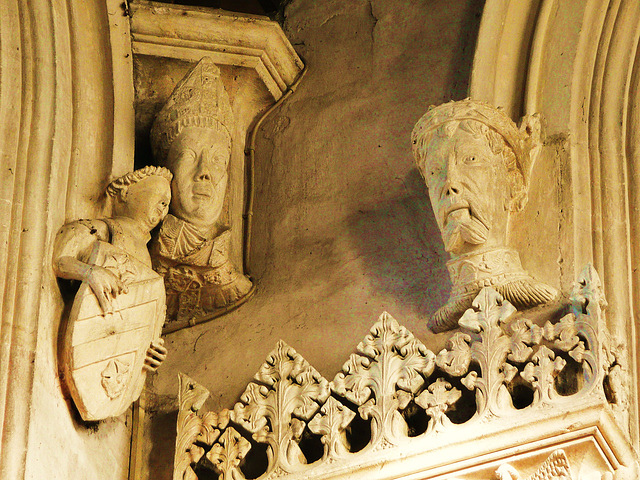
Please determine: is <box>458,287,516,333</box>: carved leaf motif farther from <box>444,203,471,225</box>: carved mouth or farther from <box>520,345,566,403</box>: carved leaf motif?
<box>444,203,471,225</box>: carved mouth

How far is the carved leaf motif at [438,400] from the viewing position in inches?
155

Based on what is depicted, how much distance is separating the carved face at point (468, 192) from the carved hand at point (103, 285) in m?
1.00

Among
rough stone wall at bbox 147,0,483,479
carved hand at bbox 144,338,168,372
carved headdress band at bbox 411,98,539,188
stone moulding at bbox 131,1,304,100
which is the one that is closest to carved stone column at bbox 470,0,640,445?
carved headdress band at bbox 411,98,539,188

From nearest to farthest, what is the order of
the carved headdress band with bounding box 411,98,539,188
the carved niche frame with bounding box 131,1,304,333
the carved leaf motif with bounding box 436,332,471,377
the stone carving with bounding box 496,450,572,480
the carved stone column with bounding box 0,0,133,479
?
the stone carving with bounding box 496,450,572,480, the carved stone column with bounding box 0,0,133,479, the carved leaf motif with bounding box 436,332,471,377, the carved headdress band with bounding box 411,98,539,188, the carved niche frame with bounding box 131,1,304,333

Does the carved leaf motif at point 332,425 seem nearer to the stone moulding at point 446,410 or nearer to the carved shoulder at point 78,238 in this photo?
the stone moulding at point 446,410

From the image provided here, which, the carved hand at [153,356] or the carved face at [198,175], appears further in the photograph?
the carved face at [198,175]

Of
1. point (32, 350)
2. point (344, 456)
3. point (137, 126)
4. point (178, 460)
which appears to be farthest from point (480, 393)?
point (137, 126)

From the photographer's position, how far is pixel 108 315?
4.11 m

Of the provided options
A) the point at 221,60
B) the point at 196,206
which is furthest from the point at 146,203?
the point at 221,60

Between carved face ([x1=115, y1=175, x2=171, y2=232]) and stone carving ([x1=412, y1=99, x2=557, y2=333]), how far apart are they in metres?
0.82

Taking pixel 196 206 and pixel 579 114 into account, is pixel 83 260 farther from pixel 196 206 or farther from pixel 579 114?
pixel 579 114

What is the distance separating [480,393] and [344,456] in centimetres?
43

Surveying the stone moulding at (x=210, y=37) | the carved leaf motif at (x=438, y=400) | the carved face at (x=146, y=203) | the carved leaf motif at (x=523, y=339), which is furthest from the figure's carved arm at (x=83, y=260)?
the carved leaf motif at (x=523, y=339)

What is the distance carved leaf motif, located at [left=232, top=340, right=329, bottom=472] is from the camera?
13.6ft
